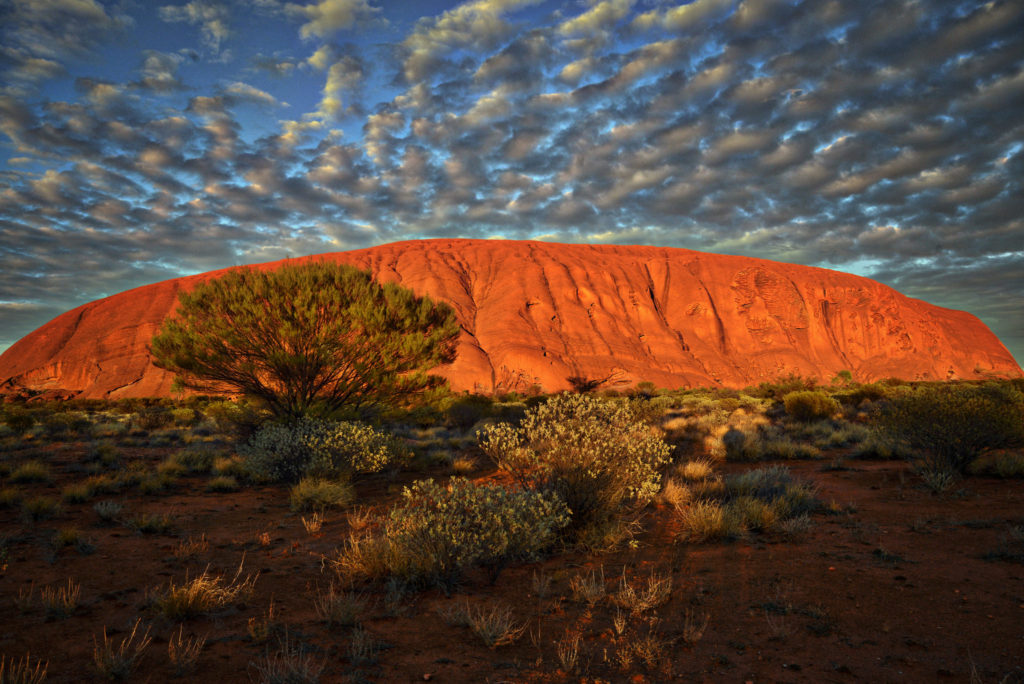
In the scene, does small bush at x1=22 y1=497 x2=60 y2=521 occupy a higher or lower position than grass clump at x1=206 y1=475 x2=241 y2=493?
higher

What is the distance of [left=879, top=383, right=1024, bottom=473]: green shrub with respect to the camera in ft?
27.5

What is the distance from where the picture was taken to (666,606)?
4383mm

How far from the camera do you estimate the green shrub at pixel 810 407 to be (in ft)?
63.6

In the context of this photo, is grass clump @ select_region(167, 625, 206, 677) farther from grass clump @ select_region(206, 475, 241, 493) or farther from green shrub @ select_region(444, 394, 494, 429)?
green shrub @ select_region(444, 394, 494, 429)

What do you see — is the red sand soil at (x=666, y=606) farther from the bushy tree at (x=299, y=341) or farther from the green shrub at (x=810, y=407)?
the green shrub at (x=810, y=407)

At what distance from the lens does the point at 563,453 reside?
6375 millimetres

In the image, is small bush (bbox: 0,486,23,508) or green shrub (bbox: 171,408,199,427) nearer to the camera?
small bush (bbox: 0,486,23,508)

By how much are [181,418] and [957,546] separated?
2876 centimetres

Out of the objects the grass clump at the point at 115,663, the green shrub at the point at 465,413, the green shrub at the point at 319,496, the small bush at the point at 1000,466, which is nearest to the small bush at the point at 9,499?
the green shrub at the point at 319,496

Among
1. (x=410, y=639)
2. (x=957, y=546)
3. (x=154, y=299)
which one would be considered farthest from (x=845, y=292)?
(x=154, y=299)

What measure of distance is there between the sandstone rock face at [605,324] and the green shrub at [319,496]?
34.5m

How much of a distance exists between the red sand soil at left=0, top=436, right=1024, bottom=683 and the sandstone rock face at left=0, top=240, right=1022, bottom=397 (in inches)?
1490

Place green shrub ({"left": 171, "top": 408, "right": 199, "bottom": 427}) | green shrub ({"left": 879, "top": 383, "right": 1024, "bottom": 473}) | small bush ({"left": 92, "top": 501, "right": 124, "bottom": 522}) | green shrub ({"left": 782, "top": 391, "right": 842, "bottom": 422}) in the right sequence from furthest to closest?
green shrub ({"left": 171, "top": 408, "right": 199, "bottom": 427}), green shrub ({"left": 782, "top": 391, "right": 842, "bottom": 422}), green shrub ({"left": 879, "top": 383, "right": 1024, "bottom": 473}), small bush ({"left": 92, "top": 501, "right": 124, "bottom": 522})

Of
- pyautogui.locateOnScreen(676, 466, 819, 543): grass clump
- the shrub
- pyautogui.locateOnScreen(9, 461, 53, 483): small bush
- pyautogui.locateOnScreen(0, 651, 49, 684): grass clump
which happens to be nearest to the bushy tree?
pyautogui.locateOnScreen(9, 461, 53, 483): small bush
